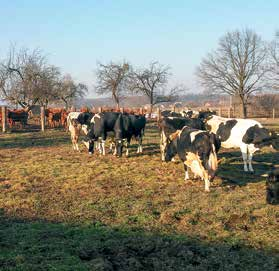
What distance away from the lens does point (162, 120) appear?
14562 millimetres

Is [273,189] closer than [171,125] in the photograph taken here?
Yes

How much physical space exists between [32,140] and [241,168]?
12143mm

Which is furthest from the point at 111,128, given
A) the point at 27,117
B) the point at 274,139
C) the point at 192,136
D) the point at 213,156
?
the point at 27,117

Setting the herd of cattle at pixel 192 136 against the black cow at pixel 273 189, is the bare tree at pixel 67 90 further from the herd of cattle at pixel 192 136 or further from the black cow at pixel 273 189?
the black cow at pixel 273 189

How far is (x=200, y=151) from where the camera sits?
9.46m

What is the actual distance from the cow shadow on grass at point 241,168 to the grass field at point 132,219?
0.05 m

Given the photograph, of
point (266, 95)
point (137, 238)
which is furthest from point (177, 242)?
point (266, 95)

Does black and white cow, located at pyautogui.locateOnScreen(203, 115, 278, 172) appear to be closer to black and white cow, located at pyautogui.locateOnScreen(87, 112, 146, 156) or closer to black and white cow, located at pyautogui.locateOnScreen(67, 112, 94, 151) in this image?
black and white cow, located at pyautogui.locateOnScreen(87, 112, 146, 156)

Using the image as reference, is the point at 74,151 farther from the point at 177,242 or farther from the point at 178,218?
the point at 177,242

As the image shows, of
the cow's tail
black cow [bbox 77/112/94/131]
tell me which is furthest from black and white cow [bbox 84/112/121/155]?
the cow's tail

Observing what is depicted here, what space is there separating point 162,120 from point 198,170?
514 cm

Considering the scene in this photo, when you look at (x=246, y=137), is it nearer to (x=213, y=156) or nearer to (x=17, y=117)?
(x=213, y=156)

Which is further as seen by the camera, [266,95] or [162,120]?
[266,95]

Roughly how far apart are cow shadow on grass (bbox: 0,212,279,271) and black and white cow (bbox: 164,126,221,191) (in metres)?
3.35
